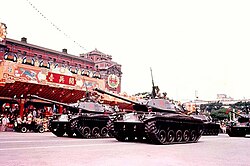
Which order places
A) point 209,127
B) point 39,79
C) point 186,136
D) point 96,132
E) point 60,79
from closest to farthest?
point 186,136 → point 96,132 → point 209,127 → point 39,79 → point 60,79

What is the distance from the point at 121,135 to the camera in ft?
48.1

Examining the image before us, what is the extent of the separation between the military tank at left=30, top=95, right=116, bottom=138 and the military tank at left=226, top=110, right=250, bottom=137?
9.66 meters

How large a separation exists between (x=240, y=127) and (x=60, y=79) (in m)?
16.8

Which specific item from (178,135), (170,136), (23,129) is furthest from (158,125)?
(23,129)

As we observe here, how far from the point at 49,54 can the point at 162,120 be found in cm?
4667

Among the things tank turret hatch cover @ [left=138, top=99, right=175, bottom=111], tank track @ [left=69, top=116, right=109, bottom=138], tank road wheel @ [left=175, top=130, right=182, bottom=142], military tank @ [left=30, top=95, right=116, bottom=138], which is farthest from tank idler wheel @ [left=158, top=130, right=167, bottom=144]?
tank track @ [left=69, top=116, right=109, bottom=138]

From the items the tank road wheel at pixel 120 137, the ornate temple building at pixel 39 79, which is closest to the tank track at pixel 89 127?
the tank road wheel at pixel 120 137

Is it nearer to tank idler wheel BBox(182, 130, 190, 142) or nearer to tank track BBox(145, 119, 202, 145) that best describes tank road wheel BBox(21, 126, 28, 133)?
tank track BBox(145, 119, 202, 145)

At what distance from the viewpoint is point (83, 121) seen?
54.6ft

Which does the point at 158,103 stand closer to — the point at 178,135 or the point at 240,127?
the point at 178,135

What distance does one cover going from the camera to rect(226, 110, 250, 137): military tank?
69.8 feet

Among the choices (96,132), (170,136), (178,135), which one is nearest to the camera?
(170,136)

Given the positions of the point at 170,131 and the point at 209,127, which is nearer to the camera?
the point at 170,131

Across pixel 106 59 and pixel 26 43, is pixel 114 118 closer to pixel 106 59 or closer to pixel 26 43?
pixel 26 43
